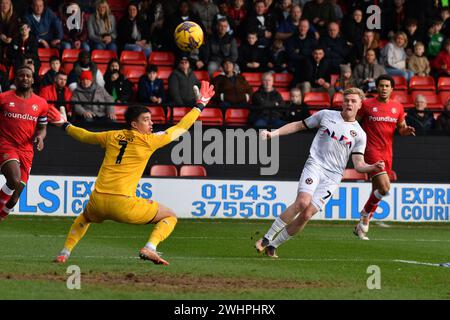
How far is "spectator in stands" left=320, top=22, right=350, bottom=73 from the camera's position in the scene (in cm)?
2342

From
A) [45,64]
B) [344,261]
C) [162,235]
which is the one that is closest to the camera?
[162,235]

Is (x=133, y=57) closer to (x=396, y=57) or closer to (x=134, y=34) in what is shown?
(x=134, y=34)

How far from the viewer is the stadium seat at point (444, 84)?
78.4 feet

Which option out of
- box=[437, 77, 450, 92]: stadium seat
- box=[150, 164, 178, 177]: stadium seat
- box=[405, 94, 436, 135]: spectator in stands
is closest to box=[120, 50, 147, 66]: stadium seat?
box=[150, 164, 178, 177]: stadium seat

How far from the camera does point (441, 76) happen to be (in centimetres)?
2428

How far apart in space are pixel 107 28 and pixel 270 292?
46.0 feet

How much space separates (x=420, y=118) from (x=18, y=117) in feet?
31.7

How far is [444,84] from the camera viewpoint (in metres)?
24.0

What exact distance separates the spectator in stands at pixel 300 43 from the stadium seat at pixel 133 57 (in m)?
3.22

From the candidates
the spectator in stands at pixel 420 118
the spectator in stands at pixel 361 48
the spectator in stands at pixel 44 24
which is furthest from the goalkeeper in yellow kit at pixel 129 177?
the spectator in stands at pixel 361 48

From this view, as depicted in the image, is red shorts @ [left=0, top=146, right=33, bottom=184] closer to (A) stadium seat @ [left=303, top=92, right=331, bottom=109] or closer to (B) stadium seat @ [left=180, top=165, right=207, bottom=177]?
(B) stadium seat @ [left=180, top=165, right=207, bottom=177]

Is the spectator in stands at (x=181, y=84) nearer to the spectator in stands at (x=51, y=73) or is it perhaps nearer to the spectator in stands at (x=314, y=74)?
the spectator in stands at (x=51, y=73)
